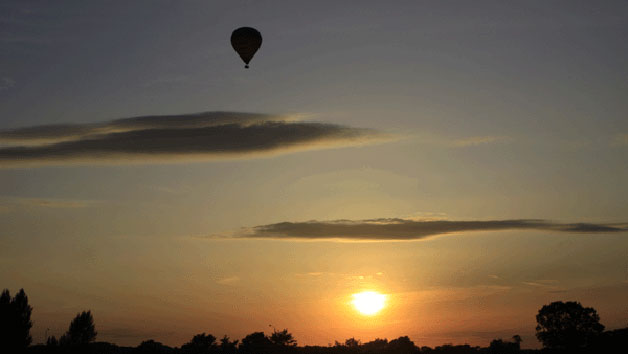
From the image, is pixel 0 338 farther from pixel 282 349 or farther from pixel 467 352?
pixel 467 352

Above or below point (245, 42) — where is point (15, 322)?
below

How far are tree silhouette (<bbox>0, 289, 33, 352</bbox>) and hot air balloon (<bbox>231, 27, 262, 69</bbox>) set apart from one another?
76.9 m

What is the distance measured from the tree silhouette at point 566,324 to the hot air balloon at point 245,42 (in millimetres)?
87650

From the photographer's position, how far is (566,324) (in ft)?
462

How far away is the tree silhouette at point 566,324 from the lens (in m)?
139

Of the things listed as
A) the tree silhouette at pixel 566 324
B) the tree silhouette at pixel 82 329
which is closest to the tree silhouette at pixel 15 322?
the tree silhouette at pixel 82 329

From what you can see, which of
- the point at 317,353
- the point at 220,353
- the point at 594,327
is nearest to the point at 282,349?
the point at 220,353

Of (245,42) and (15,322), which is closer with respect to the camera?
(245,42)

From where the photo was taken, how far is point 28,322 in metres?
141

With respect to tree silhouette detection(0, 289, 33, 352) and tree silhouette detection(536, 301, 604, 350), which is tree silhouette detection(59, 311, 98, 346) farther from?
tree silhouette detection(536, 301, 604, 350)

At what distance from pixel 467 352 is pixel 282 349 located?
51930 millimetres

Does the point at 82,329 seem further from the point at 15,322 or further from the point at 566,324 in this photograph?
the point at 566,324

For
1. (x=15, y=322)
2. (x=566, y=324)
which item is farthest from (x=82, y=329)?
(x=566, y=324)

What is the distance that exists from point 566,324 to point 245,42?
91.6 meters
